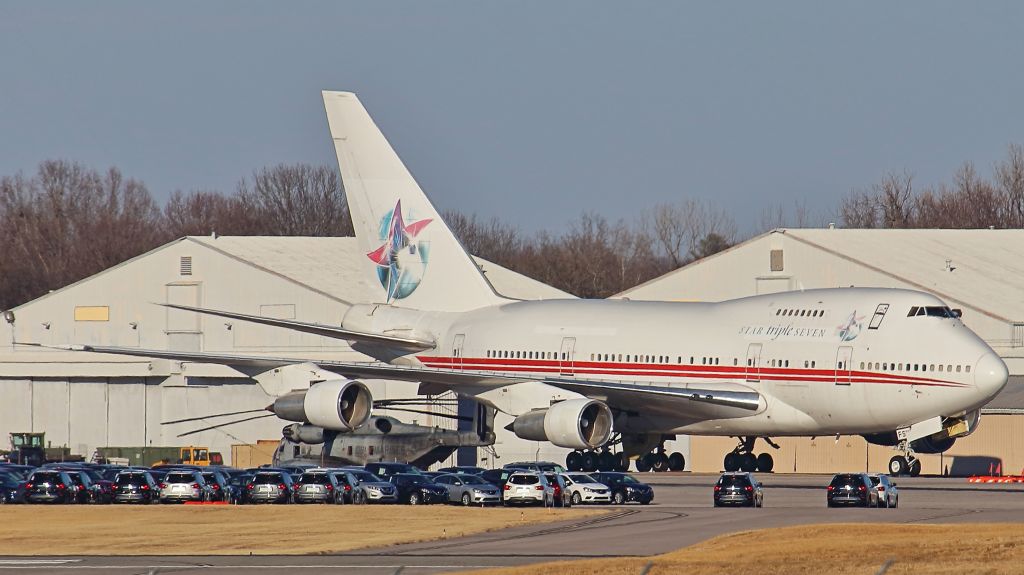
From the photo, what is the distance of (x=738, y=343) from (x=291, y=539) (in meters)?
22.3

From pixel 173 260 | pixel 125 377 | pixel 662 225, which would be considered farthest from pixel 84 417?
pixel 662 225

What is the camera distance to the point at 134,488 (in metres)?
59.1

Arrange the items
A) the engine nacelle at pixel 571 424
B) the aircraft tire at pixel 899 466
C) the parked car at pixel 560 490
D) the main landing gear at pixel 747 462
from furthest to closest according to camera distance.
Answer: the main landing gear at pixel 747 462, the engine nacelle at pixel 571 424, the aircraft tire at pixel 899 466, the parked car at pixel 560 490

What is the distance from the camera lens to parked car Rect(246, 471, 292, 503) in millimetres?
57844

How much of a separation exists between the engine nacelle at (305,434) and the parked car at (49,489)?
1148cm

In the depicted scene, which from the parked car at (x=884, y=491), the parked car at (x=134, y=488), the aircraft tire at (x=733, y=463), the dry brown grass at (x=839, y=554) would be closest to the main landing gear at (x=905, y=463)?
the parked car at (x=884, y=491)

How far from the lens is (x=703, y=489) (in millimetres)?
65375

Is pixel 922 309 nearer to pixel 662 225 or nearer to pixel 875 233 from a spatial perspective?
pixel 875 233

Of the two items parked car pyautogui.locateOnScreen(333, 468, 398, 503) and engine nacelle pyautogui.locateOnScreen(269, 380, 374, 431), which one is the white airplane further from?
parked car pyautogui.locateOnScreen(333, 468, 398, 503)

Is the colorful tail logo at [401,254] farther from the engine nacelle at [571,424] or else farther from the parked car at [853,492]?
the parked car at [853,492]

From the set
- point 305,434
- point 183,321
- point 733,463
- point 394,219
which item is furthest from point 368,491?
point 183,321

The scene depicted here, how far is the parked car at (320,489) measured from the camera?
5750cm

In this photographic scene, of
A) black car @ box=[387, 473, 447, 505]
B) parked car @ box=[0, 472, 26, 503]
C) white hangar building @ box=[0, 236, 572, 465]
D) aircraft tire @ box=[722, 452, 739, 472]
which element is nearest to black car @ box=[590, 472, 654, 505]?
black car @ box=[387, 473, 447, 505]

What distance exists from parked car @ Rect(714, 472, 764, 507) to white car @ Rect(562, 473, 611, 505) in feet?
13.1
